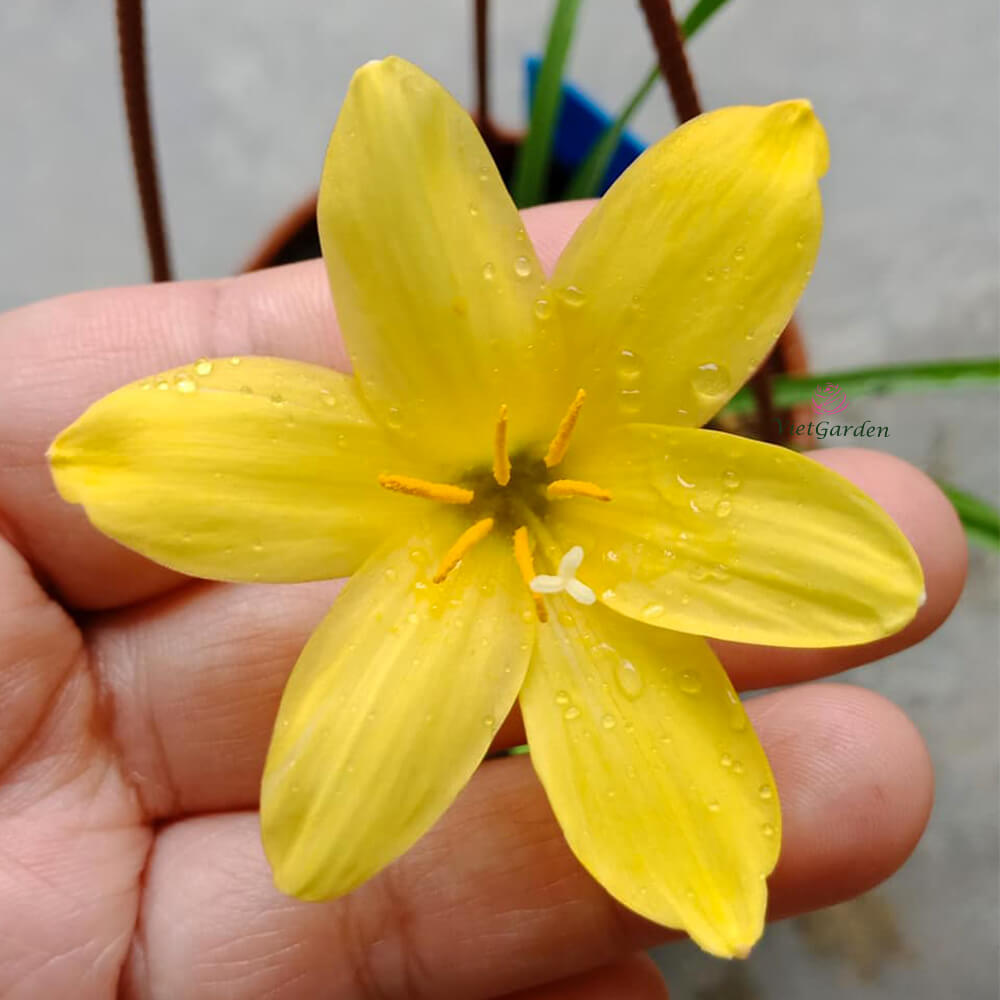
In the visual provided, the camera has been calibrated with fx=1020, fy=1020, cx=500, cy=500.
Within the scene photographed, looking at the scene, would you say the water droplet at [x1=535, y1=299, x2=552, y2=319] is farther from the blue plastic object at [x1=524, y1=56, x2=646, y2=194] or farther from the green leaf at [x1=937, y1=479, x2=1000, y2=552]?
the blue plastic object at [x1=524, y1=56, x2=646, y2=194]

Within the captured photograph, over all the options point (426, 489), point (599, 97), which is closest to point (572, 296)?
point (426, 489)

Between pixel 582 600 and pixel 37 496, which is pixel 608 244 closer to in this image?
pixel 582 600

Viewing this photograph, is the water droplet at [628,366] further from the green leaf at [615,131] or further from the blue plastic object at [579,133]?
the blue plastic object at [579,133]

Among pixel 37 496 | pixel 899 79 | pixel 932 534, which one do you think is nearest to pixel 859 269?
pixel 899 79

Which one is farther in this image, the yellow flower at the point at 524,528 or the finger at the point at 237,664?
the finger at the point at 237,664

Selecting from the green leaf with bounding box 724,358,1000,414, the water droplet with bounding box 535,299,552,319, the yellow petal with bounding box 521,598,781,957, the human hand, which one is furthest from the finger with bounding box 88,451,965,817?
the water droplet with bounding box 535,299,552,319

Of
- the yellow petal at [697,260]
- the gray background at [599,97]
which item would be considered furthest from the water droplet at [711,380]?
the gray background at [599,97]
